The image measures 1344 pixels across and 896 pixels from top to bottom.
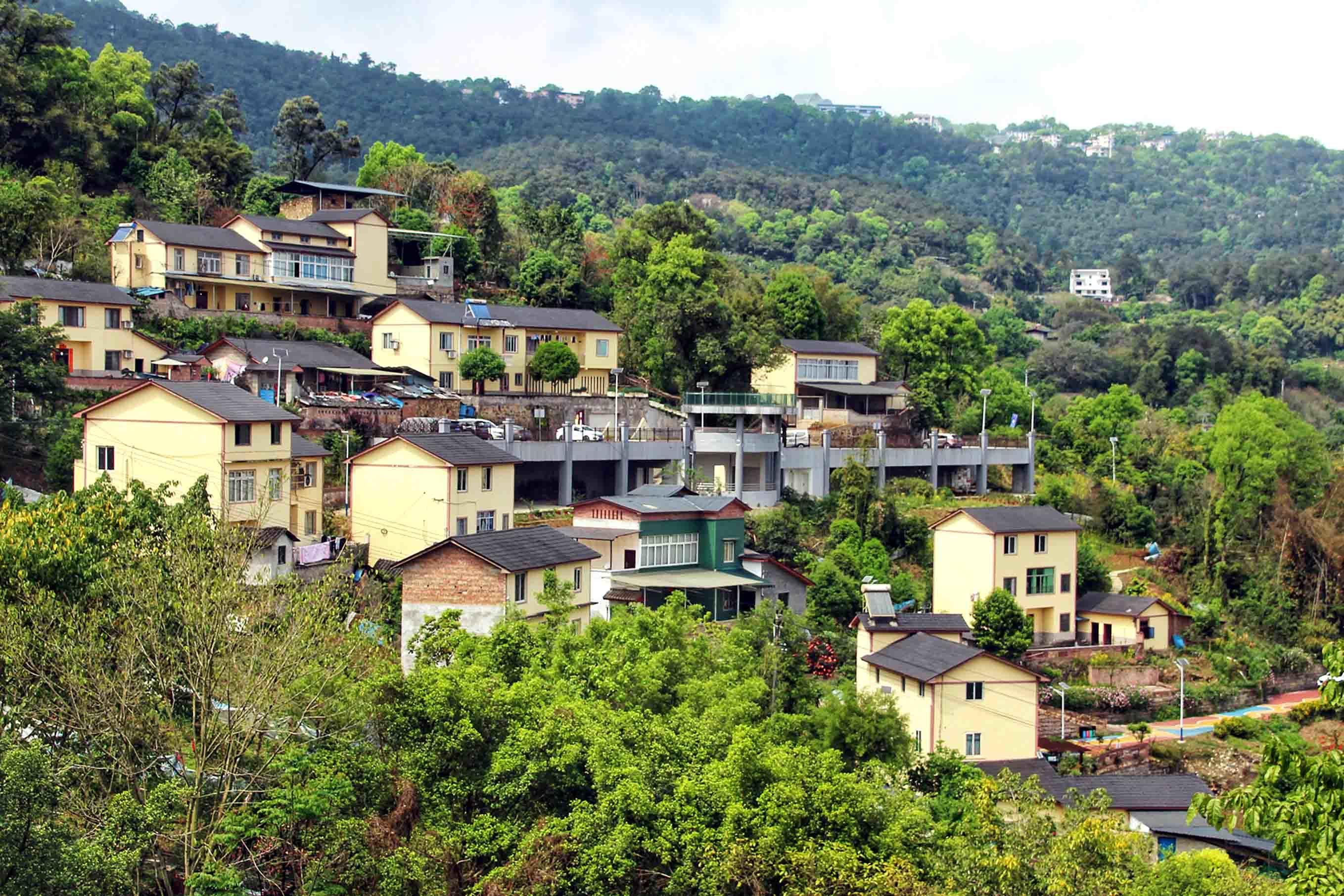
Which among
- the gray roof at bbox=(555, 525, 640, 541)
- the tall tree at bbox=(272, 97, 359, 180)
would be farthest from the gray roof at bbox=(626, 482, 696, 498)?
the tall tree at bbox=(272, 97, 359, 180)

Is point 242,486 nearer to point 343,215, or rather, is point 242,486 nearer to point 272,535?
point 272,535

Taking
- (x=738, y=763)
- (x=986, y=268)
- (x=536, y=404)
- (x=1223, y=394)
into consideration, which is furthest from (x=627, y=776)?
(x=986, y=268)

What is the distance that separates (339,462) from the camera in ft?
129

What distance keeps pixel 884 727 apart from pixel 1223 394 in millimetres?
54557

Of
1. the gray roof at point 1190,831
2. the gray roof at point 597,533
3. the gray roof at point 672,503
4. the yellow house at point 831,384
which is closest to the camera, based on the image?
the gray roof at point 1190,831

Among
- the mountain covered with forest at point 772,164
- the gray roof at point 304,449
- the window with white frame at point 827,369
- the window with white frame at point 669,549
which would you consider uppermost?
the mountain covered with forest at point 772,164

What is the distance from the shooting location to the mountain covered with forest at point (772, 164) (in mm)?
125312

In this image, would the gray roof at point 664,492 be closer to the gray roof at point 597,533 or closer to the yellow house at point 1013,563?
the gray roof at point 597,533

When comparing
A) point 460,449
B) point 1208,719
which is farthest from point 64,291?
point 1208,719

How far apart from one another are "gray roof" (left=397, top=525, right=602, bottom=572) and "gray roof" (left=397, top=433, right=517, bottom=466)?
3.66m

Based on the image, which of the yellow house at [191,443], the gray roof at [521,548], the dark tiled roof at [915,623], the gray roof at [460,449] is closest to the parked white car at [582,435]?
the gray roof at [460,449]

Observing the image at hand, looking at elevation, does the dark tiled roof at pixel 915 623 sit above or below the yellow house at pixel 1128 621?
above

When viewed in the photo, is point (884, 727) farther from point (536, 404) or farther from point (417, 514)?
point (536, 404)

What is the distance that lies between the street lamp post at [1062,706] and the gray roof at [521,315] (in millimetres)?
21062
